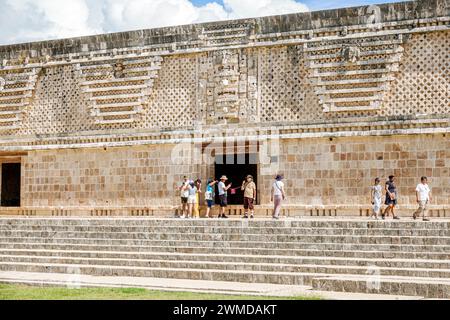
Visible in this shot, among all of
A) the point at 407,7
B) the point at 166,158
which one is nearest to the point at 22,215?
the point at 166,158

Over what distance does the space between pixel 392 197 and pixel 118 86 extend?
7.39 metres

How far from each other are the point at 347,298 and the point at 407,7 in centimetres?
856

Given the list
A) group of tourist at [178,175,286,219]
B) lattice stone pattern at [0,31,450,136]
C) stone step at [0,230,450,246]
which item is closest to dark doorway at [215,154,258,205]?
group of tourist at [178,175,286,219]

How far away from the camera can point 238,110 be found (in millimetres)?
17172

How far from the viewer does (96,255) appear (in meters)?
12.9

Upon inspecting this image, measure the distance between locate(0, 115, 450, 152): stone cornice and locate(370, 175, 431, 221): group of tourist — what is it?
4.06 ft

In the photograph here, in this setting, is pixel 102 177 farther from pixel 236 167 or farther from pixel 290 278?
pixel 290 278

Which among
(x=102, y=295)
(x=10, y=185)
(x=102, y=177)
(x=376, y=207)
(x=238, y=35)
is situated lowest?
(x=102, y=295)

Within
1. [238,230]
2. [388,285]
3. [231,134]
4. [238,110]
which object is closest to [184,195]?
A: [231,134]

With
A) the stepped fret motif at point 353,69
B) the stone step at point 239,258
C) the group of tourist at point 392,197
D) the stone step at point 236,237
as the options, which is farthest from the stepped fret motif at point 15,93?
the group of tourist at point 392,197

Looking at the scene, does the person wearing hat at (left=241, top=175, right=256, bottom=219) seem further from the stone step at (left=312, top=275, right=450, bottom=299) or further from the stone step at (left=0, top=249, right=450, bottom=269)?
the stone step at (left=312, top=275, right=450, bottom=299)

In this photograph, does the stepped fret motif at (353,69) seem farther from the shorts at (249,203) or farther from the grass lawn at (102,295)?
the grass lawn at (102,295)
